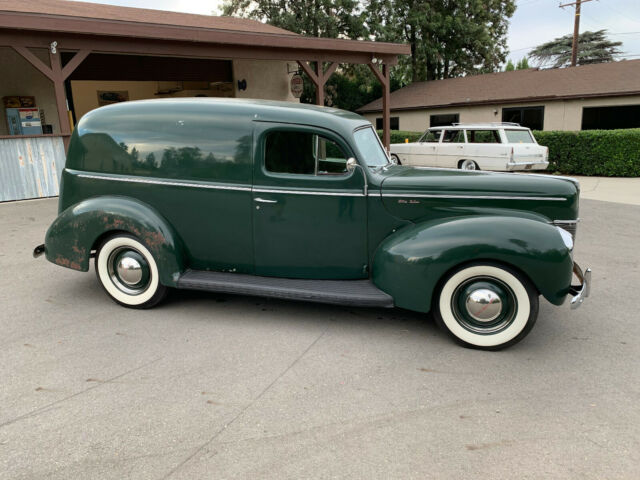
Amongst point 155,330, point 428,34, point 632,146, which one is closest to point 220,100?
point 155,330

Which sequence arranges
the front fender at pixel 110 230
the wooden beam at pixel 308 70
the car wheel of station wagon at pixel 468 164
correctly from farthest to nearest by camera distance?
the car wheel of station wagon at pixel 468 164
the wooden beam at pixel 308 70
the front fender at pixel 110 230

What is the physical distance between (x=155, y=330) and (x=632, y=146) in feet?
47.1

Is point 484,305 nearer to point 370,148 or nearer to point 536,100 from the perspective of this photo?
point 370,148

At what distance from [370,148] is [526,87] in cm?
1891

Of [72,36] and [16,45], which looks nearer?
[16,45]

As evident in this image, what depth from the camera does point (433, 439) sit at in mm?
2475

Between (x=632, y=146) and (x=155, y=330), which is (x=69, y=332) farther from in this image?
(x=632, y=146)

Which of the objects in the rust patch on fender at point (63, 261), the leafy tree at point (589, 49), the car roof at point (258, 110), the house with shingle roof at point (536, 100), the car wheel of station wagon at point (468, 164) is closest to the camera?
the car roof at point (258, 110)

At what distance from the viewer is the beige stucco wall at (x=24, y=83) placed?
40.3 ft

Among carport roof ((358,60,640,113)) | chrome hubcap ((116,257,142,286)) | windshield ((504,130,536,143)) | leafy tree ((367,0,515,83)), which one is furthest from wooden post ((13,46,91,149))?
leafy tree ((367,0,515,83))

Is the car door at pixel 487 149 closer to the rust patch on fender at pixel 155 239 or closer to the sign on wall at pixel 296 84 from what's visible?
the sign on wall at pixel 296 84

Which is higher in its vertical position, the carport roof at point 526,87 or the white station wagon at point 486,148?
the carport roof at point 526,87

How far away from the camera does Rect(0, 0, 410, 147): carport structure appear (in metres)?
8.76

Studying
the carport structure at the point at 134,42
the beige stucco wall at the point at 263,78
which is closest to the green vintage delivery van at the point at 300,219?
the carport structure at the point at 134,42
